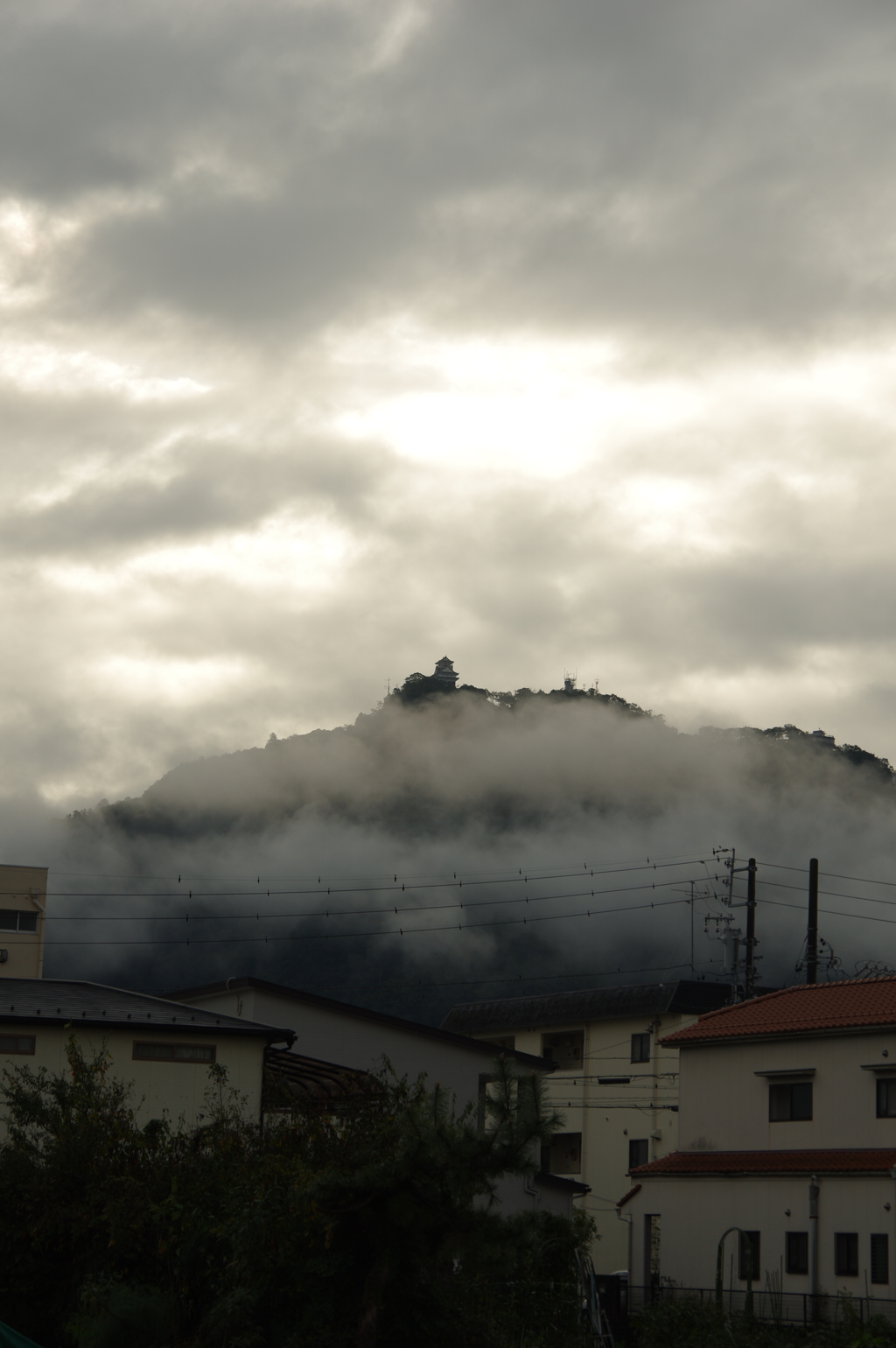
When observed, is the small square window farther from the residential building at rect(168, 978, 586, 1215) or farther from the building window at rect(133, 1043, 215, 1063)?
the building window at rect(133, 1043, 215, 1063)

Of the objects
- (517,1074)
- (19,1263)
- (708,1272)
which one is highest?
(517,1074)

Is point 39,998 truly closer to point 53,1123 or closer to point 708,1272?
point 53,1123

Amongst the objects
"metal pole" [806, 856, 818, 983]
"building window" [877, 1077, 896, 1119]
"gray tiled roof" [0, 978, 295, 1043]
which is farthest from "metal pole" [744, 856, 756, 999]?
"gray tiled roof" [0, 978, 295, 1043]

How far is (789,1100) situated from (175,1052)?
1460 centimetres

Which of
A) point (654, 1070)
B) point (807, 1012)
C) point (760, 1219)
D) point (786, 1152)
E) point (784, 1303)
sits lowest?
point (784, 1303)

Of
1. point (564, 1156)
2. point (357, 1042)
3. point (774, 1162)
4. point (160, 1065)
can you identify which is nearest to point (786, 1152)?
point (774, 1162)

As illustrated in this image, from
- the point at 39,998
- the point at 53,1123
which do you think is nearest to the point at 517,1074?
the point at 53,1123

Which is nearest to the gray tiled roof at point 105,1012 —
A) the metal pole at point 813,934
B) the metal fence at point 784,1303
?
the metal fence at point 784,1303

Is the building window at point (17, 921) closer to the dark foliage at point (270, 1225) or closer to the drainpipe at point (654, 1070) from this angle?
the drainpipe at point (654, 1070)

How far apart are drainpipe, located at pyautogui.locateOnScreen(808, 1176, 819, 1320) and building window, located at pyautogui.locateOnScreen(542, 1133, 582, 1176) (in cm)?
2551

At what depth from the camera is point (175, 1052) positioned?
25.6m

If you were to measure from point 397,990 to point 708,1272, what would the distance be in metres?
81.4

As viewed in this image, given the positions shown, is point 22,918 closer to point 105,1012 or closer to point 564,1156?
point 564,1156

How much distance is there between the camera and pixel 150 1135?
18594mm
